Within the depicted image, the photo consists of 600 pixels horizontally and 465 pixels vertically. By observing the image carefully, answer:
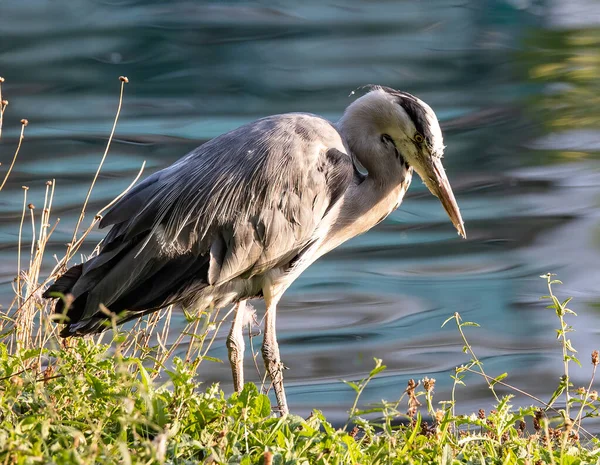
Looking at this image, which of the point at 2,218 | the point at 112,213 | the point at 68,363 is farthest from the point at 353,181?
the point at 2,218

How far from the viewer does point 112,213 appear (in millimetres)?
4797

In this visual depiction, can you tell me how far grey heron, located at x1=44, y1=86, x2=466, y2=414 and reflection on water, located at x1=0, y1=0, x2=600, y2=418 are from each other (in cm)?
198

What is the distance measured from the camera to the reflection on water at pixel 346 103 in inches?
300

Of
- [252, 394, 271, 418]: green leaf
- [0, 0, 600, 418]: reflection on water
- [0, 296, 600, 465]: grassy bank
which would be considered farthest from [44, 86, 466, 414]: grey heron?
[0, 0, 600, 418]: reflection on water

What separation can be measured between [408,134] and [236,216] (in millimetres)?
896

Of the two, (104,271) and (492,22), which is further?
(492,22)

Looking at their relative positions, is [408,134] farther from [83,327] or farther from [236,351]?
[83,327]

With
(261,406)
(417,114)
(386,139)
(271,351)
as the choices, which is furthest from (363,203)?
(261,406)

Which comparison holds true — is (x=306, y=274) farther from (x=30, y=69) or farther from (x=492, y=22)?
(x=492, y=22)

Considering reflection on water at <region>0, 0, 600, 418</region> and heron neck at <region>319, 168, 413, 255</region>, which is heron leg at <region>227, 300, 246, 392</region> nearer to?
heron neck at <region>319, 168, 413, 255</region>

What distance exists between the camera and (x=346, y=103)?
1255 cm

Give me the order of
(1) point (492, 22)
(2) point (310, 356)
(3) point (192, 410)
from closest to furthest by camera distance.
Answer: (3) point (192, 410) → (2) point (310, 356) → (1) point (492, 22)

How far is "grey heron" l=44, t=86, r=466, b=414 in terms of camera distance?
4668mm

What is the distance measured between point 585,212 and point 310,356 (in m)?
A: 3.95
